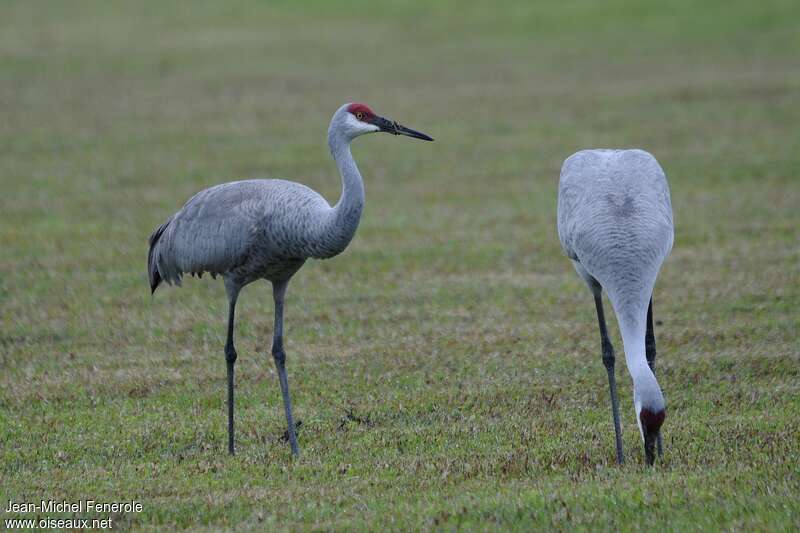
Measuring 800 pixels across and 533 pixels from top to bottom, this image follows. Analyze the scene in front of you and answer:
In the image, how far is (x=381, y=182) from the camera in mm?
15195

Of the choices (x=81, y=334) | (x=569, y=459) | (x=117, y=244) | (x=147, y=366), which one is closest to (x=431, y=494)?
(x=569, y=459)

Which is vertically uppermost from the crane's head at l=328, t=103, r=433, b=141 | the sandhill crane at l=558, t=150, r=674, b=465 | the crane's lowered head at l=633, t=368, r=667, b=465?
the crane's head at l=328, t=103, r=433, b=141

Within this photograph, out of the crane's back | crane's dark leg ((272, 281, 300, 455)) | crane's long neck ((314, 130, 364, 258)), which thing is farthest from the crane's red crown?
the crane's back

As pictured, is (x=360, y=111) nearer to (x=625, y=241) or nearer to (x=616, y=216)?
(x=616, y=216)

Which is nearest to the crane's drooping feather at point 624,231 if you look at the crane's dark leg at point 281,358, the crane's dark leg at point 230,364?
the crane's dark leg at point 281,358

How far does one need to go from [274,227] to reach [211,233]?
0.51 metres

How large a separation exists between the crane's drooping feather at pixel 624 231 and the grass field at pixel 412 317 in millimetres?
690

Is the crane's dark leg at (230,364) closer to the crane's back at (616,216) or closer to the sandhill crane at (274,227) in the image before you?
the sandhill crane at (274,227)

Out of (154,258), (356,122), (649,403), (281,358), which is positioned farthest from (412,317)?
(649,403)

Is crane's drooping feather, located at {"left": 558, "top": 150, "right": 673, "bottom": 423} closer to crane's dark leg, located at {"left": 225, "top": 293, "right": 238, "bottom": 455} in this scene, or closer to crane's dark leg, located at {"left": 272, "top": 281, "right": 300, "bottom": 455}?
crane's dark leg, located at {"left": 272, "top": 281, "right": 300, "bottom": 455}

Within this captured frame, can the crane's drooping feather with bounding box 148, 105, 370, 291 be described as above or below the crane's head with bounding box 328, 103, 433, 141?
below

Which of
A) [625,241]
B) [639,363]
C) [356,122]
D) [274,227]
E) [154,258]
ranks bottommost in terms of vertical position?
[639,363]

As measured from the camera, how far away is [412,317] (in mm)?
9531

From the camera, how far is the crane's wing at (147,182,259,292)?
6.95 metres
